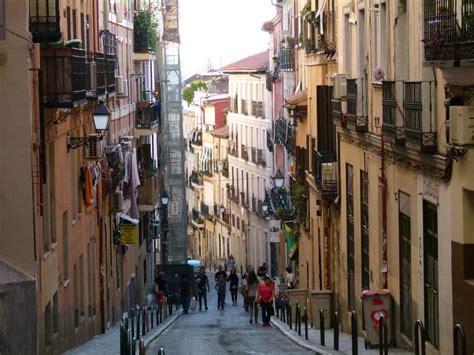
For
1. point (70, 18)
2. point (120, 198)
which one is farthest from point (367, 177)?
point (120, 198)

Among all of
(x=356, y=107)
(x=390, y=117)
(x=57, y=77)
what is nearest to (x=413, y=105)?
(x=390, y=117)

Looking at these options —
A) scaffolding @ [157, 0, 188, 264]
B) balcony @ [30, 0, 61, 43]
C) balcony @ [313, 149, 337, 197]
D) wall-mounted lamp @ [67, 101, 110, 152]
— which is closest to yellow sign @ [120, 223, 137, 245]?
balcony @ [313, 149, 337, 197]

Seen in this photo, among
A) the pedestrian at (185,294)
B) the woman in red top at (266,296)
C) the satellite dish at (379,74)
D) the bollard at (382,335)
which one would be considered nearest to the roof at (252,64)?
the pedestrian at (185,294)

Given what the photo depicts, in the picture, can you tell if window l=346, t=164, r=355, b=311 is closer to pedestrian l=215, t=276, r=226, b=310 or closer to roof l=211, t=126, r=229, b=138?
pedestrian l=215, t=276, r=226, b=310

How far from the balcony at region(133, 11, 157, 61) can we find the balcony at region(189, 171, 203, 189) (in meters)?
54.1

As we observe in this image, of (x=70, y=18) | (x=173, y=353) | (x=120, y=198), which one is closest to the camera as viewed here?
(x=173, y=353)

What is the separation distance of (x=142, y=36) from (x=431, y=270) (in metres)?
31.6

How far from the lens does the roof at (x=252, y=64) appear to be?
79.1 meters

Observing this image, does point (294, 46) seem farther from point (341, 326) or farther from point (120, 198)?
point (341, 326)

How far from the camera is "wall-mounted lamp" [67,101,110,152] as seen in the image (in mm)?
26047

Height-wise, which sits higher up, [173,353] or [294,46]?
[294,46]

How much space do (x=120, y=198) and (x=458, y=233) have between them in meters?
22.7

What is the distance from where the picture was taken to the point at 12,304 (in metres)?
19.4

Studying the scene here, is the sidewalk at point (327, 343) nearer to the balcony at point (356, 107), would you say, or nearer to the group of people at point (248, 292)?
the group of people at point (248, 292)
